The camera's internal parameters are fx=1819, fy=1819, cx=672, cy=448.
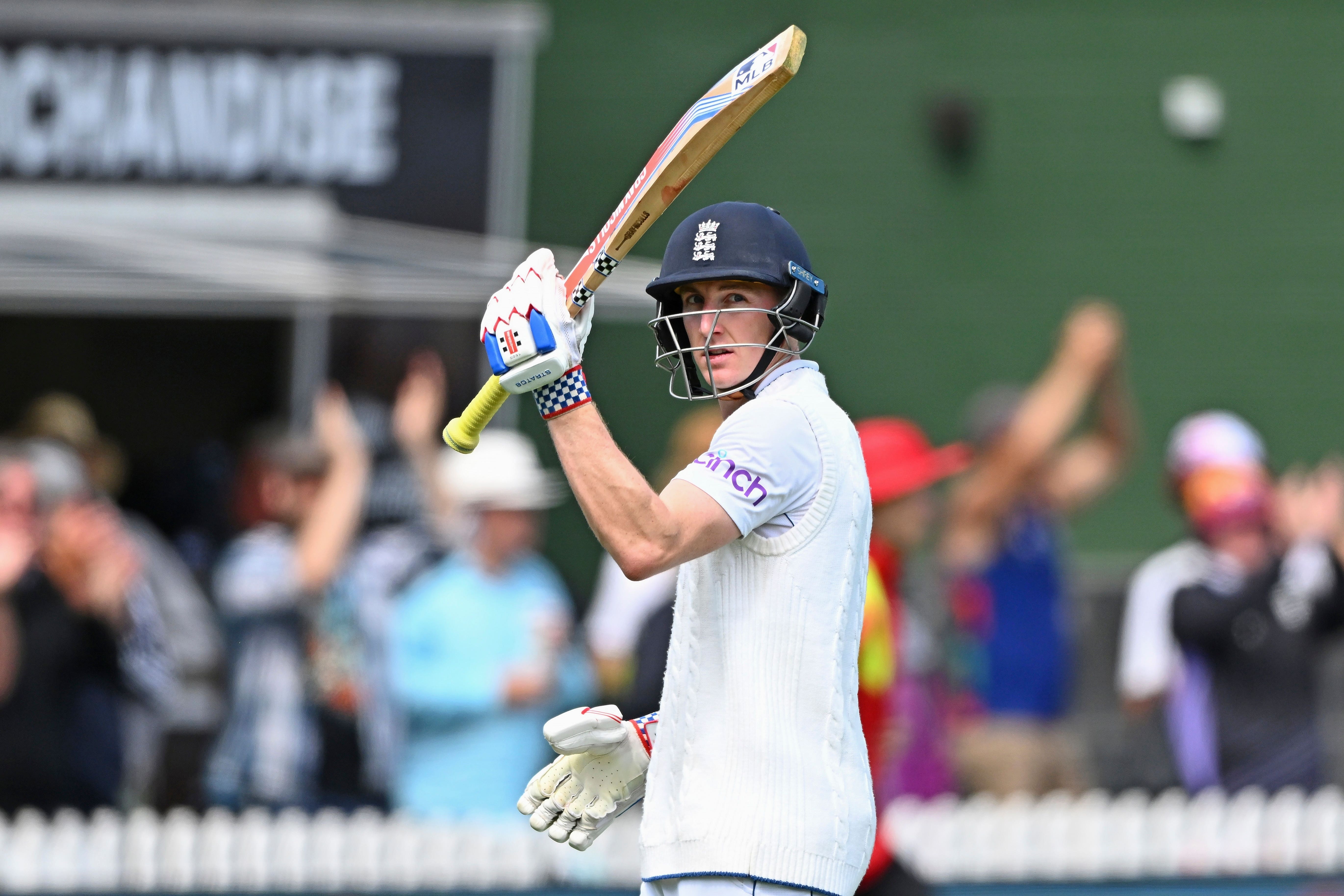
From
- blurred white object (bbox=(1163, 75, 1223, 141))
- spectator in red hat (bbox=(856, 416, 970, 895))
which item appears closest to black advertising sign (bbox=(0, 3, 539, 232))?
blurred white object (bbox=(1163, 75, 1223, 141))

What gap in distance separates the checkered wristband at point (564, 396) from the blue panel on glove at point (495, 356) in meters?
0.07

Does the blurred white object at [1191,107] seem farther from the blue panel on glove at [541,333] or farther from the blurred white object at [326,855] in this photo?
the blue panel on glove at [541,333]

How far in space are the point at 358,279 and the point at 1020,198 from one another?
4295mm

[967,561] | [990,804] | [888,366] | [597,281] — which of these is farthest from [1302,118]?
[597,281]

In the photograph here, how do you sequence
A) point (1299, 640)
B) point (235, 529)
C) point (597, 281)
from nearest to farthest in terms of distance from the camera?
point (597, 281) < point (1299, 640) < point (235, 529)

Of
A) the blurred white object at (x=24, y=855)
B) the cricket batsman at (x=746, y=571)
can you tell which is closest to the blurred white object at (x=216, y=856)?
the blurred white object at (x=24, y=855)

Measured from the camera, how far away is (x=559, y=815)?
3.49 m

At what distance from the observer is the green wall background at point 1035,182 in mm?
11477

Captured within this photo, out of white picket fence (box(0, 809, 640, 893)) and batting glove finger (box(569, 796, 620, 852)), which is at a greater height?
batting glove finger (box(569, 796, 620, 852))

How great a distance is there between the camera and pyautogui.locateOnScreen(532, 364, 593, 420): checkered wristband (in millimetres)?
3035

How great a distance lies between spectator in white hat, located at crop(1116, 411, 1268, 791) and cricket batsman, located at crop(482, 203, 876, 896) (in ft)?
12.8

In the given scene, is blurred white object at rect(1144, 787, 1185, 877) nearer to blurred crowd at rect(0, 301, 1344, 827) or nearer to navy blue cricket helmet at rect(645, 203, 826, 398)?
blurred crowd at rect(0, 301, 1344, 827)

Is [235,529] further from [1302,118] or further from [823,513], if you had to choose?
[1302,118]

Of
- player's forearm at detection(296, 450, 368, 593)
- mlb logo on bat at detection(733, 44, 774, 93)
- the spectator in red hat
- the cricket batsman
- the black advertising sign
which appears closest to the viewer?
the cricket batsman
